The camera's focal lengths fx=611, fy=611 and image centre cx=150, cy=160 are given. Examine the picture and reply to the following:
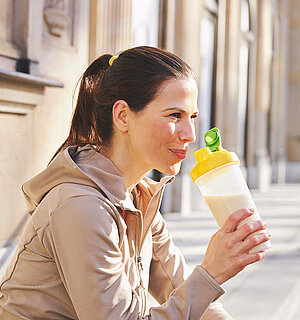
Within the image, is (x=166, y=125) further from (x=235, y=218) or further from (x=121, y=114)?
Result: (x=235, y=218)

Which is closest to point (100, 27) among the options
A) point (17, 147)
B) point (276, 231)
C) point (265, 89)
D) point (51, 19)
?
point (51, 19)

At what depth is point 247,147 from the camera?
44.3 ft

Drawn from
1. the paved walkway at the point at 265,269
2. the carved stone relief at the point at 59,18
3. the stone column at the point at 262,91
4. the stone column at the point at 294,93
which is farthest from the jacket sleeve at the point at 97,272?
the stone column at the point at 294,93

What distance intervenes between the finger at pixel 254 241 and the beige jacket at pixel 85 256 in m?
0.11

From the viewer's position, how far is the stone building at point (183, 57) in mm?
4180

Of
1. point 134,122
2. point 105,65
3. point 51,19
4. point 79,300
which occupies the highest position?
point 51,19

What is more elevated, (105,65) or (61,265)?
(105,65)

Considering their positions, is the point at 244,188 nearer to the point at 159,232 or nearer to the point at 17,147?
the point at 159,232

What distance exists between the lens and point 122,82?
161cm

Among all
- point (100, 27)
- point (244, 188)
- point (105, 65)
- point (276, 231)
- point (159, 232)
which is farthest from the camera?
point (276, 231)

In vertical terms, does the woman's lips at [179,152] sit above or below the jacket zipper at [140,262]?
above

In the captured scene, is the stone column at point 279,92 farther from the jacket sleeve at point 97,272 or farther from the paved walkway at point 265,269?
the jacket sleeve at point 97,272

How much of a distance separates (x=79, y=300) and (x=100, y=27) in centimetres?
425

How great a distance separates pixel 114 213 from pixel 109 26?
4.27m
